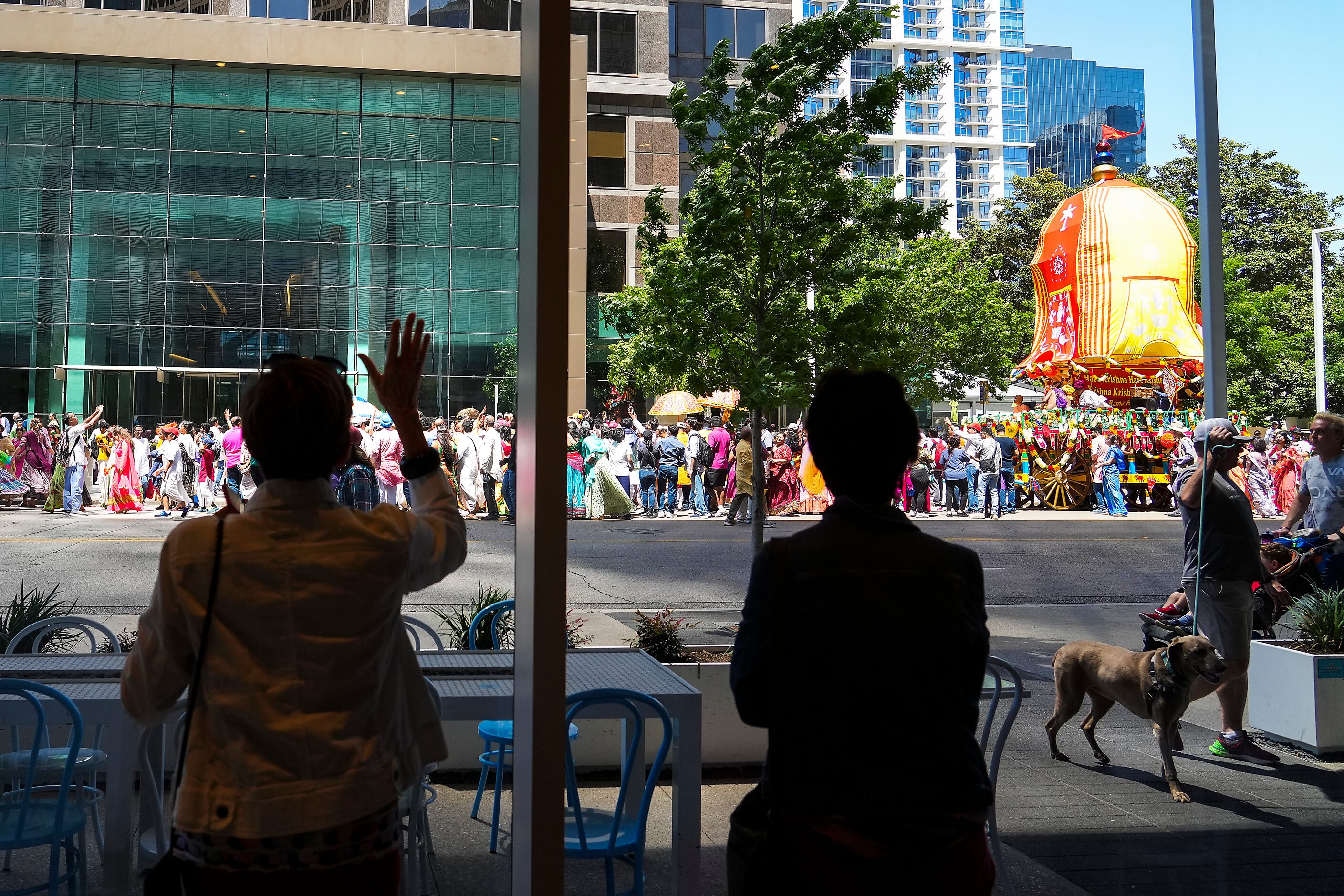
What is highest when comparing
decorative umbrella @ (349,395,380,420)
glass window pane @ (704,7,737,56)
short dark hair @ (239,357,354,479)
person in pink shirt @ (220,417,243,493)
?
glass window pane @ (704,7,737,56)

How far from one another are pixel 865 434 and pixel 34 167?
9.11m

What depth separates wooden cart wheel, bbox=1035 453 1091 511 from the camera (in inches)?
901

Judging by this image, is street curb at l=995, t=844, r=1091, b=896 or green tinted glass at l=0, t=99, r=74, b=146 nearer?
street curb at l=995, t=844, r=1091, b=896

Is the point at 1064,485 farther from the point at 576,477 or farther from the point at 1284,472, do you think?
the point at 576,477

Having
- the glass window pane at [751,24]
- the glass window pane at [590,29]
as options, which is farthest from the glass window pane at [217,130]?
the glass window pane at [590,29]

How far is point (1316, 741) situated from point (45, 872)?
226 inches

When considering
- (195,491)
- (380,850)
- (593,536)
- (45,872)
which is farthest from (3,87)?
(380,850)

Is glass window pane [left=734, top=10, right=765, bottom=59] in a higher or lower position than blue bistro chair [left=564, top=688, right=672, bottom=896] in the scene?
higher

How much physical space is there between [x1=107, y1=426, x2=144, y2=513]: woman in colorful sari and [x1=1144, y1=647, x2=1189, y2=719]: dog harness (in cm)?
1698

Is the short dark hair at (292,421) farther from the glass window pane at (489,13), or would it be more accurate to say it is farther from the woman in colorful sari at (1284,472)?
the woman in colorful sari at (1284,472)

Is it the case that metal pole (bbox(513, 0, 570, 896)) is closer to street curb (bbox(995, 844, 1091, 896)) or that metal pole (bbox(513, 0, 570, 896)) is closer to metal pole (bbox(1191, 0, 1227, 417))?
street curb (bbox(995, 844, 1091, 896))

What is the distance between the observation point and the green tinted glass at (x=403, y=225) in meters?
6.69

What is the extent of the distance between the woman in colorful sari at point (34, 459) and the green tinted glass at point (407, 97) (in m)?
12.2

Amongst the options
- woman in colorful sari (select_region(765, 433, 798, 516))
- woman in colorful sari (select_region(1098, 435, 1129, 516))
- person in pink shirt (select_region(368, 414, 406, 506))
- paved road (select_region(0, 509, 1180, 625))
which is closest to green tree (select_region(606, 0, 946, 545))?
person in pink shirt (select_region(368, 414, 406, 506))
